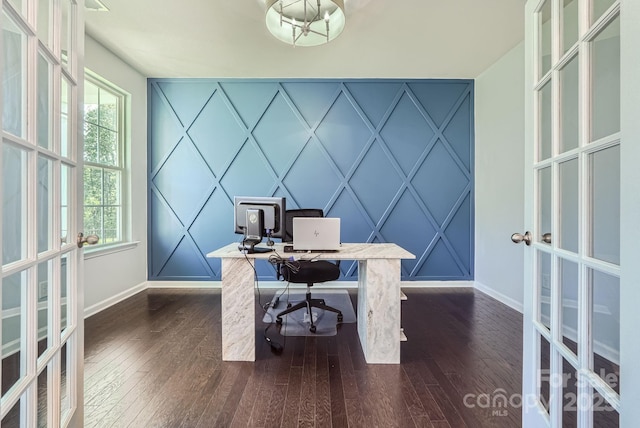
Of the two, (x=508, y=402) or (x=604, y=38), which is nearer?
(x=604, y=38)

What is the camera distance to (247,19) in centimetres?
255

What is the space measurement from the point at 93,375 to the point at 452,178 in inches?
163

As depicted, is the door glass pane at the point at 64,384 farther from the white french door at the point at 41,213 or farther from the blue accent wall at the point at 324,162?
the blue accent wall at the point at 324,162

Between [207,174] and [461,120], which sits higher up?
[461,120]

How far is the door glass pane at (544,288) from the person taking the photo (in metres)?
1.06

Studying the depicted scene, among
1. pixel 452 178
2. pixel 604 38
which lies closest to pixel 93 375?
pixel 604 38

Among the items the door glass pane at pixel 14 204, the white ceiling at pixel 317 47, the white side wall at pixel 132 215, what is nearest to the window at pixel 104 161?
the white side wall at pixel 132 215

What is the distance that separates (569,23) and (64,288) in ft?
6.81

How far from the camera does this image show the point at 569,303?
954mm

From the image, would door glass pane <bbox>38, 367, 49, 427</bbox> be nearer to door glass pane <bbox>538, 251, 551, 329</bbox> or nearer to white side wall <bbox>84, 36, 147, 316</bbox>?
door glass pane <bbox>538, 251, 551, 329</bbox>

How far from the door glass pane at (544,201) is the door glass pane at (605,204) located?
212mm

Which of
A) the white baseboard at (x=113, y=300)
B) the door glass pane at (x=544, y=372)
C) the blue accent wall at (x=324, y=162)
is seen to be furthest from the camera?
the blue accent wall at (x=324, y=162)
